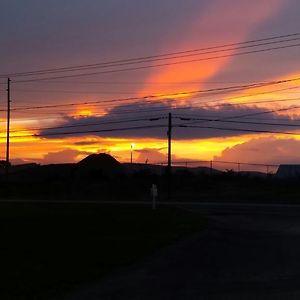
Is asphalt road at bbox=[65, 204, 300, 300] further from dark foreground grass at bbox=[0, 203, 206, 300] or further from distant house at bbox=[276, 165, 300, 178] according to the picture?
distant house at bbox=[276, 165, 300, 178]

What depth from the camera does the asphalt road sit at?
10578mm

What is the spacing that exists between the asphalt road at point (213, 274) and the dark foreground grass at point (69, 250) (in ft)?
1.95

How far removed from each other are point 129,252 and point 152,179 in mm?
70814

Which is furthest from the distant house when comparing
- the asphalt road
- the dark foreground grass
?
the asphalt road

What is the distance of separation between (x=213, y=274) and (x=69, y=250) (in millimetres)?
5077

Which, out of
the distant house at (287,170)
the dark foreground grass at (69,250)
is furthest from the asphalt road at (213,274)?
the distant house at (287,170)

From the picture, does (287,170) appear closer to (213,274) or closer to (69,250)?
(69,250)

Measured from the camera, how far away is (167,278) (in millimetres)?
12375

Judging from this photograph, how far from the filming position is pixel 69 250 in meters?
16.7

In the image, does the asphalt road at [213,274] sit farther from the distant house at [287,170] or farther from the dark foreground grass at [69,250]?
the distant house at [287,170]

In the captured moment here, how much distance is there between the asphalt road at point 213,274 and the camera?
10578 millimetres

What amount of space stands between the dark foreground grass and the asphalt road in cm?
59

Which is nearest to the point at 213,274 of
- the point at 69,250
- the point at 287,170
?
the point at 69,250

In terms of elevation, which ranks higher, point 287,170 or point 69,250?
point 287,170
